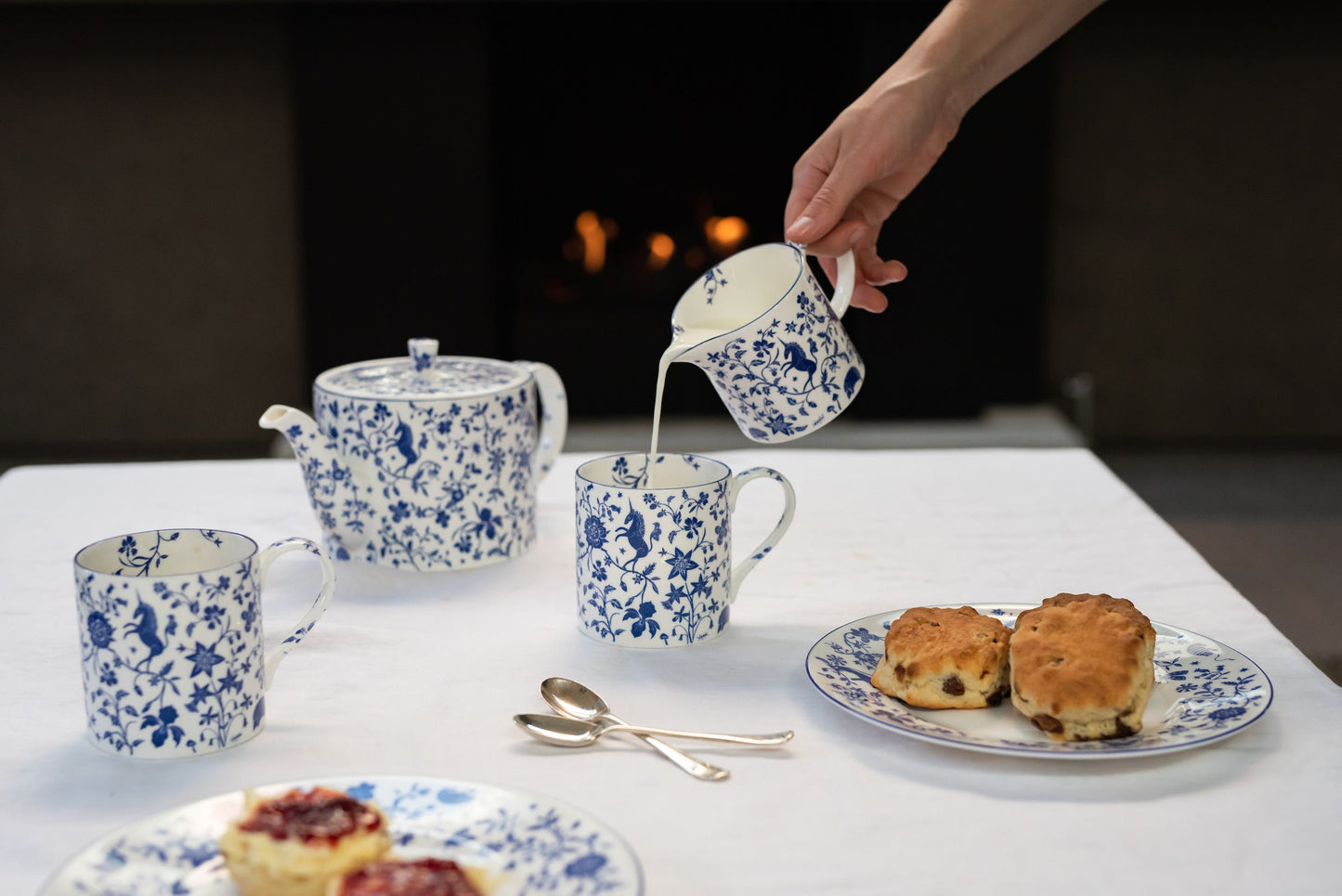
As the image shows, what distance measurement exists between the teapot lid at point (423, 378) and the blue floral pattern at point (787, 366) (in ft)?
0.58

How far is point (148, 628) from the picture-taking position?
2.05 ft

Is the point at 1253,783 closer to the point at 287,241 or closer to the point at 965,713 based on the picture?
the point at 965,713

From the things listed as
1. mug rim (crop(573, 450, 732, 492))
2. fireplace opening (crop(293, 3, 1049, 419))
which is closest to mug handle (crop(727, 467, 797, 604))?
mug rim (crop(573, 450, 732, 492))

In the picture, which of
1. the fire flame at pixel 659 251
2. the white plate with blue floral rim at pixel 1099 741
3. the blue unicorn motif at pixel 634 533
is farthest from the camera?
the fire flame at pixel 659 251

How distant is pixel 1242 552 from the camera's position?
8.06 ft

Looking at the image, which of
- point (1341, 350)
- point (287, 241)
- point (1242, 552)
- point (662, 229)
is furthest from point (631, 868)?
point (1341, 350)

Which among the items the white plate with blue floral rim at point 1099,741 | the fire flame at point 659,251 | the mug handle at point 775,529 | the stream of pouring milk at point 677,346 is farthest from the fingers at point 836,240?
the fire flame at point 659,251

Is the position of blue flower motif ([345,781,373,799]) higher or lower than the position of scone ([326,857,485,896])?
lower

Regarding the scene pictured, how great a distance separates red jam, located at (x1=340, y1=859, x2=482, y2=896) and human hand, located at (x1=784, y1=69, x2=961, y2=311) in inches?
25.1

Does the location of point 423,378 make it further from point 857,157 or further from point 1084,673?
point 1084,673

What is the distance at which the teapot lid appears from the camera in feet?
3.04

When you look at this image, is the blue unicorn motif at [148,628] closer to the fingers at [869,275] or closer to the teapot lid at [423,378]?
the teapot lid at [423,378]

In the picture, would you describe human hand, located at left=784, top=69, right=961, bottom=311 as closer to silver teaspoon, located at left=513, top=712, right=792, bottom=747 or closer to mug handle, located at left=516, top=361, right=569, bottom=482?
mug handle, located at left=516, top=361, right=569, bottom=482

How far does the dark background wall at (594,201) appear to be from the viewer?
2639 millimetres
